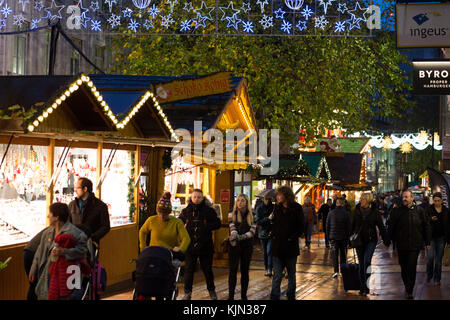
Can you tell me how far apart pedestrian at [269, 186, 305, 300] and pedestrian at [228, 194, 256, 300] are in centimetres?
100

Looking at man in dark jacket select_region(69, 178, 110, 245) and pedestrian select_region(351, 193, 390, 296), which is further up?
man in dark jacket select_region(69, 178, 110, 245)

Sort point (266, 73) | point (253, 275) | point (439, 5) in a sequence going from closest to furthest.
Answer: point (439, 5) → point (253, 275) → point (266, 73)

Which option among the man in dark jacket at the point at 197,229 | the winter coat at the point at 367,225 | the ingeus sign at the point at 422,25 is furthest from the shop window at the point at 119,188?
the ingeus sign at the point at 422,25

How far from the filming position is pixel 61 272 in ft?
29.7

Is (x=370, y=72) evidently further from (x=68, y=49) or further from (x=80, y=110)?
(x=80, y=110)

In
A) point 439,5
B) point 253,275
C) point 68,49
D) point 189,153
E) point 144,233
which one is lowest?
point 253,275

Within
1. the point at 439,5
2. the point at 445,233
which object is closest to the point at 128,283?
the point at 445,233

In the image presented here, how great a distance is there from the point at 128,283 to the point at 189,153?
450 cm

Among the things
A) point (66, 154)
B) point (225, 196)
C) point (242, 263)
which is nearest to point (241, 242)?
point (242, 263)

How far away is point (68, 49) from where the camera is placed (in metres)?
36.2

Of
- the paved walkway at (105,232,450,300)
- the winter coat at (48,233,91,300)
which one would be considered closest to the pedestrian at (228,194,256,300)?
the paved walkway at (105,232,450,300)

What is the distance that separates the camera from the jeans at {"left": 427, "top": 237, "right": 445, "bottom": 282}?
17.3 m

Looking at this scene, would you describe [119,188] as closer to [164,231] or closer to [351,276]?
[351,276]
